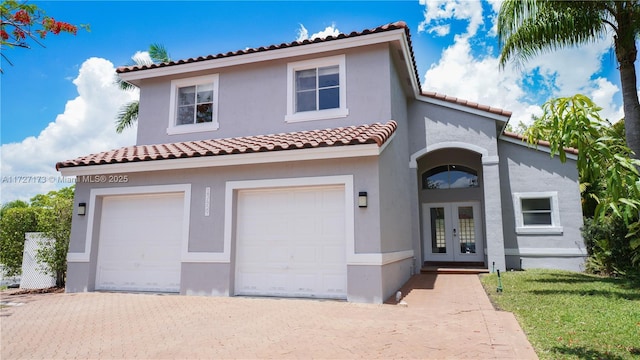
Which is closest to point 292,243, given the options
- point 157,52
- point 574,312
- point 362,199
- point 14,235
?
point 362,199

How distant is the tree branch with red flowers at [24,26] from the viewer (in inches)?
294

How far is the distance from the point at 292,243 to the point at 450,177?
992cm

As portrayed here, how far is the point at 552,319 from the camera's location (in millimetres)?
6836

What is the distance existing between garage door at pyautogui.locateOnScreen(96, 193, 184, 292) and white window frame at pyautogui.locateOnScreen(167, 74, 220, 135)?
9.24 ft

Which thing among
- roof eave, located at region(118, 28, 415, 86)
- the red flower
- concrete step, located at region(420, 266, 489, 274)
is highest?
roof eave, located at region(118, 28, 415, 86)

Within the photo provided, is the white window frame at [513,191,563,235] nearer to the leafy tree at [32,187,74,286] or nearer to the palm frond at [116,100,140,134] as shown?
the leafy tree at [32,187,74,286]

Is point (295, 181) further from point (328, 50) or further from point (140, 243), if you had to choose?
point (140, 243)

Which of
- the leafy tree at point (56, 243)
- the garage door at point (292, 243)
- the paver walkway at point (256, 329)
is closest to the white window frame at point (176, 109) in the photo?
the garage door at point (292, 243)

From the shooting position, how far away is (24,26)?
7.79 m

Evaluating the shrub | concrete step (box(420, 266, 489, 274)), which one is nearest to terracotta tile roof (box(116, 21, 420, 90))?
concrete step (box(420, 266, 489, 274))

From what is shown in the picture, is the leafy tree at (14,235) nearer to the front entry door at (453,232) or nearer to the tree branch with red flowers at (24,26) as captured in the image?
the tree branch with red flowers at (24,26)

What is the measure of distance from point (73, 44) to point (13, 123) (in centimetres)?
341

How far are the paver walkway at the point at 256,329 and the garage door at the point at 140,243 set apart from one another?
45.5 inches

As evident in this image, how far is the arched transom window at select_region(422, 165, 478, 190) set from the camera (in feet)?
54.5
